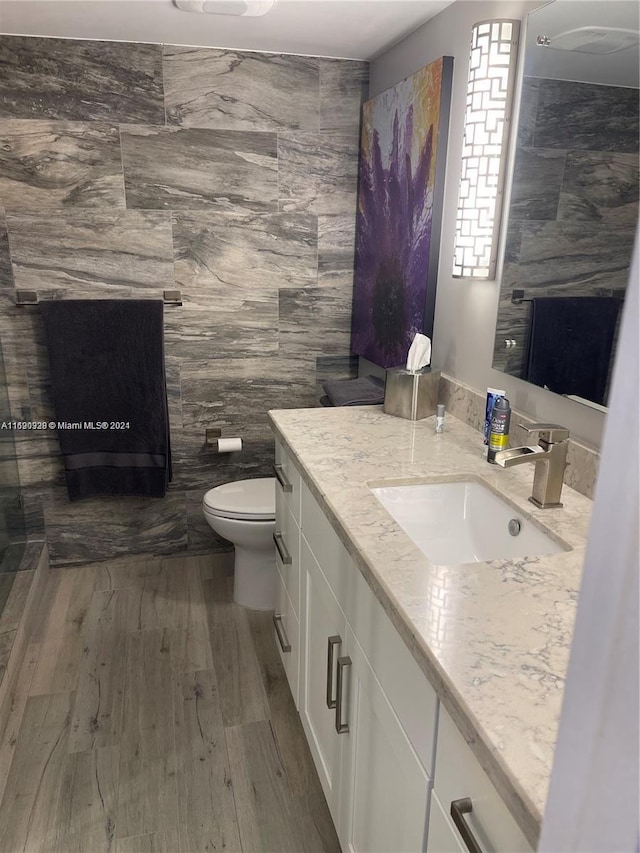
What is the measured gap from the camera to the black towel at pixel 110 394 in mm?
2602

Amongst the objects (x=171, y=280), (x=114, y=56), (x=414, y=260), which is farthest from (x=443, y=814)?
(x=114, y=56)

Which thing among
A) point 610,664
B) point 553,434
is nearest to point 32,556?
point 553,434

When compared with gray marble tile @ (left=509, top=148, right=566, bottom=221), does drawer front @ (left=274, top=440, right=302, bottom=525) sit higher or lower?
lower

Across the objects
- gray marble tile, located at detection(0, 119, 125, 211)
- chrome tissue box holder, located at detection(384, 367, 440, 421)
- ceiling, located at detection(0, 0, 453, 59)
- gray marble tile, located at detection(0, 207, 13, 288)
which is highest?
ceiling, located at detection(0, 0, 453, 59)

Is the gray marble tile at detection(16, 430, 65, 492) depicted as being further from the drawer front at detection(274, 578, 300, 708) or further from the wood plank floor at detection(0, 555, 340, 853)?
the drawer front at detection(274, 578, 300, 708)

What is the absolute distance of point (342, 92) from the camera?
2.63 m

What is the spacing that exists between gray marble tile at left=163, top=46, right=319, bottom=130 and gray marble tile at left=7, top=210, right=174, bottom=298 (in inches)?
16.7

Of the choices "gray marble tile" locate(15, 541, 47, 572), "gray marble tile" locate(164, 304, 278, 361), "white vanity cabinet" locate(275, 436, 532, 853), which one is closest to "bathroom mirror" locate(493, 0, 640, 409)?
"white vanity cabinet" locate(275, 436, 532, 853)

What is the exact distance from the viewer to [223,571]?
9.57ft

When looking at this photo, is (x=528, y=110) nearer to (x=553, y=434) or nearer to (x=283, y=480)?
(x=553, y=434)

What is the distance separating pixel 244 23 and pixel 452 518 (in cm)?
175

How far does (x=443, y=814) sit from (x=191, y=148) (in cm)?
242

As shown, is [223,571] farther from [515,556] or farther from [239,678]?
[515,556]

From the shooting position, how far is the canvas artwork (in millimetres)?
2049
